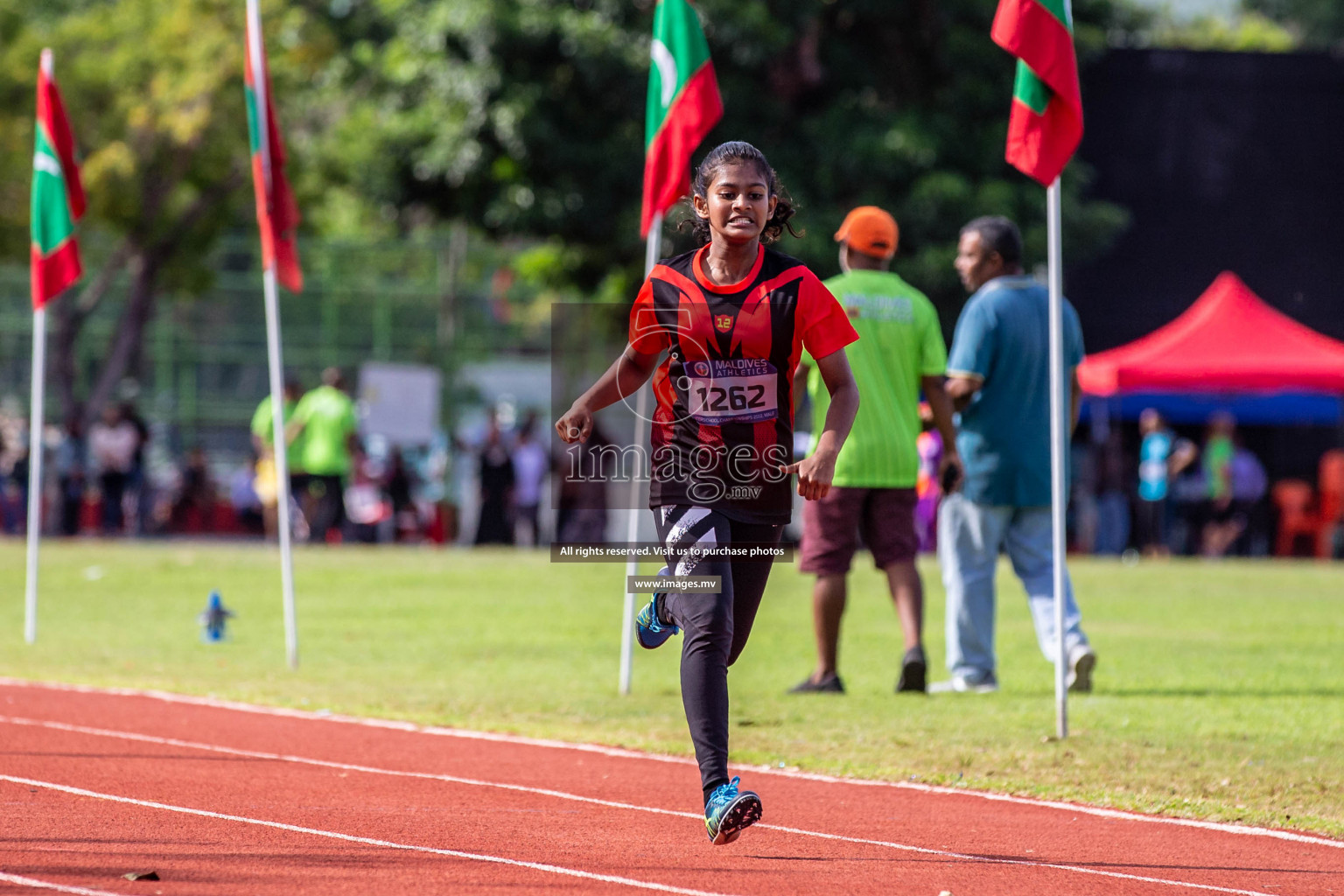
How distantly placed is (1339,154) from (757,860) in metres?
27.9

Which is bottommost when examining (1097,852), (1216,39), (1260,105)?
(1097,852)

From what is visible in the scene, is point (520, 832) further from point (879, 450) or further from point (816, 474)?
point (879, 450)

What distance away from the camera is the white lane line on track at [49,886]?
4781 millimetres

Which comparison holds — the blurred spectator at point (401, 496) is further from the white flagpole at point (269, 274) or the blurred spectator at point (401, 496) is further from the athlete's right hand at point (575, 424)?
the athlete's right hand at point (575, 424)

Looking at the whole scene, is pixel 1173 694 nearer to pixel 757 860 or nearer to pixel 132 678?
pixel 757 860

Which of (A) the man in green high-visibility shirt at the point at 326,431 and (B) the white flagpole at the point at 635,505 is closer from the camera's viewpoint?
(B) the white flagpole at the point at 635,505

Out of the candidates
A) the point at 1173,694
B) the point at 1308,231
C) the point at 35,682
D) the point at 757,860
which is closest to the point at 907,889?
the point at 757,860

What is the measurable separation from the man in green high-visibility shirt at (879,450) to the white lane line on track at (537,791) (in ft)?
9.11

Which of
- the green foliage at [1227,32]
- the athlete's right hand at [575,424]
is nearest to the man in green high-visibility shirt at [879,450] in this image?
the athlete's right hand at [575,424]

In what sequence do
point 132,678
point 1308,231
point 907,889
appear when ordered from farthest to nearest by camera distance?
point 1308,231 < point 132,678 < point 907,889

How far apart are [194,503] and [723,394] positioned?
24.8m

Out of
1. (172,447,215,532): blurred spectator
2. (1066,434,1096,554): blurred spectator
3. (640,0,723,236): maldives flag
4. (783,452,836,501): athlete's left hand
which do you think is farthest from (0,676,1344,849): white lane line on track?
(172,447,215,532): blurred spectator

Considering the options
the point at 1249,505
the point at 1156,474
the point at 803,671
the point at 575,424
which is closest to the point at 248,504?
the point at 1156,474

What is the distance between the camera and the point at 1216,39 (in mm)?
53188
